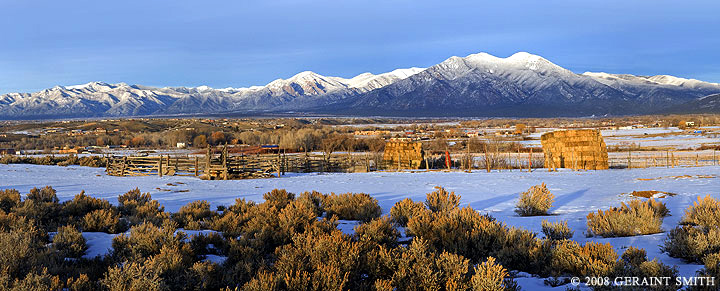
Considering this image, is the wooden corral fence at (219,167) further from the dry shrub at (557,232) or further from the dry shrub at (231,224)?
the dry shrub at (557,232)

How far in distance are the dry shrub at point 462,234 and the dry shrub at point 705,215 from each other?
3085 millimetres

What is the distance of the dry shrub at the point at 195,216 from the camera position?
9.12m


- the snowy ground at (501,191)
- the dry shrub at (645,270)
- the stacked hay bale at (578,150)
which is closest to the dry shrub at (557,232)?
the snowy ground at (501,191)

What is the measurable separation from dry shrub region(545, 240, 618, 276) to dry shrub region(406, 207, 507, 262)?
852 millimetres

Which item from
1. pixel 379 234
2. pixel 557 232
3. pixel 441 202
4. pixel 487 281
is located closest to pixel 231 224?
pixel 379 234

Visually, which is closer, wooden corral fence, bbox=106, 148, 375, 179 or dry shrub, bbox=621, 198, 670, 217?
dry shrub, bbox=621, 198, 670, 217

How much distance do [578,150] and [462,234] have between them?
65.7ft

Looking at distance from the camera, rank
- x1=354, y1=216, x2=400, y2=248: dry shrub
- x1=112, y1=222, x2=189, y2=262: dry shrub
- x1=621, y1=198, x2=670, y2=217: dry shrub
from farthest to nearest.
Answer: x1=621, y1=198, x2=670, y2=217: dry shrub
x1=354, y1=216, x2=400, y2=248: dry shrub
x1=112, y1=222, x2=189, y2=262: dry shrub

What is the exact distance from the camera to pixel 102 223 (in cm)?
890

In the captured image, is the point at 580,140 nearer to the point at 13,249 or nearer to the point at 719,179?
the point at 719,179

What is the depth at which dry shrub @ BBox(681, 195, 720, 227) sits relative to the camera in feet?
24.1

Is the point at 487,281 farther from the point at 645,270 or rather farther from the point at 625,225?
the point at 625,225

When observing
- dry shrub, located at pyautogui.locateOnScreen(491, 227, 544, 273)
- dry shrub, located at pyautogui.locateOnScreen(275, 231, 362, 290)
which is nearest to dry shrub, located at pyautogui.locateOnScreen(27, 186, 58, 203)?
dry shrub, located at pyautogui.locateOnScreen(275, 231, 362, 290)

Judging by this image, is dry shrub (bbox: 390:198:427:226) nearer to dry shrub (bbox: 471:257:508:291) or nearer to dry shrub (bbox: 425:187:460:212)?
dry shrub (bbox: 425:187:460:212)
